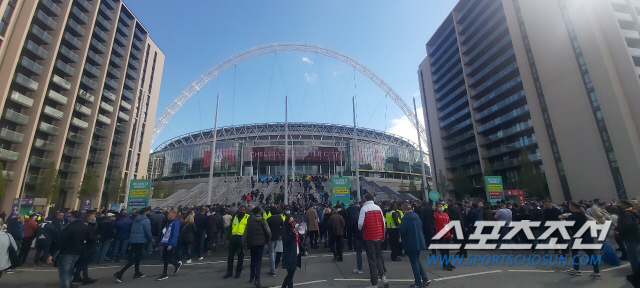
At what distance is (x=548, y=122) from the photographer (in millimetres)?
39594

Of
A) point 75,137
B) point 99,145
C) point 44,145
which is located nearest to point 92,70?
point 75,137

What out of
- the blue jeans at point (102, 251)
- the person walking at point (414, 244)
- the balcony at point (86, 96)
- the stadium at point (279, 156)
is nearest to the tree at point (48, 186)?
the balcony at point (86, 96)

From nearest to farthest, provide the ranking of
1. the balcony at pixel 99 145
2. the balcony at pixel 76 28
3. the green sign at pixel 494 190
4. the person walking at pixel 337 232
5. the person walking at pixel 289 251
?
the person walking at pixel 289 251 → the person walking at pixel 337 232 → the green sign at pixel 494 190 → the balcony at pixel 76 28 → the balcony at pixel 99 145

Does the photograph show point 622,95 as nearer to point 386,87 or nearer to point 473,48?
point 473,48

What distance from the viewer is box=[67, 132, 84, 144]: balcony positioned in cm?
4266

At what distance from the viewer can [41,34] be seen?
37.2m

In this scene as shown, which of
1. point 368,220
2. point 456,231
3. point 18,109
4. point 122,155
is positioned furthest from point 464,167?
point 18,109

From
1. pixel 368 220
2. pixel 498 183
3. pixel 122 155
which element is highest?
pixel 122 155

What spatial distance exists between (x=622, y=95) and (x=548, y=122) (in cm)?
836

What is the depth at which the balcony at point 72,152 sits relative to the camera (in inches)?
1641

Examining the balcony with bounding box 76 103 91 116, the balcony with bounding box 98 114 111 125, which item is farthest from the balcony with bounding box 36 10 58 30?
the balcony with bounding box 98 114 111 125

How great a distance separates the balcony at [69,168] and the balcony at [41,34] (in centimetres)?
1771

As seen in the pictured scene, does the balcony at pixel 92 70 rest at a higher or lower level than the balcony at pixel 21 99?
higher

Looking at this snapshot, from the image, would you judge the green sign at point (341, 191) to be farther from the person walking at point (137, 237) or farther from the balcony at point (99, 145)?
the balcony at point (99, 145)
